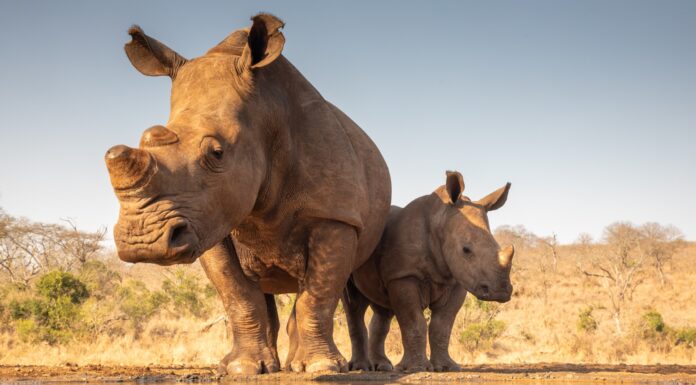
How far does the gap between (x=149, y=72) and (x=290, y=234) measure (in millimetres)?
1661

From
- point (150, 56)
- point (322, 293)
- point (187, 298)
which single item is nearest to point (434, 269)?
point (322, 293)

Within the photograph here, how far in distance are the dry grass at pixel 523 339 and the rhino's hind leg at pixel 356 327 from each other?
270 cm

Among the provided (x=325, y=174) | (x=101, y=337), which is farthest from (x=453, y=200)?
(x=101, y=337)

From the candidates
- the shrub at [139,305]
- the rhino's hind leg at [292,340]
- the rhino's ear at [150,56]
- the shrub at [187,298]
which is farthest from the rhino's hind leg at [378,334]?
the shrub at [187,298]

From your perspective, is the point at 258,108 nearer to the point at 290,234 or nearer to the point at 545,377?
the point at 290,234

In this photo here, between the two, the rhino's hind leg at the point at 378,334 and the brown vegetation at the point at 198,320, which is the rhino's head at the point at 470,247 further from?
the brown vegetation at the point at 198,320

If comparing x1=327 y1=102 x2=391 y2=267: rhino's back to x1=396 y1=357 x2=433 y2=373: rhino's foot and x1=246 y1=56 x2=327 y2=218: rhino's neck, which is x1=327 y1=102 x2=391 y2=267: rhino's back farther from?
x1=396 y1=357 x2=433 y2=373: rhino's foot

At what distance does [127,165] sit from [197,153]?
56 centimetres

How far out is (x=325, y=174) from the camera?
6605mm

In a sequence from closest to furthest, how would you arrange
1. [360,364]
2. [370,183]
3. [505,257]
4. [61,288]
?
[370,183] < [505,257] < [360,364] < [61,288]

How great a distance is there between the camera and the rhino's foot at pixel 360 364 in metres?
8.98

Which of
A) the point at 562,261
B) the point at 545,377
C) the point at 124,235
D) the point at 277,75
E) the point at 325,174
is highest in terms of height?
the point at 562,261

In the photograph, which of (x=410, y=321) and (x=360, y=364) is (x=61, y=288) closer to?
(x=360, y=364)

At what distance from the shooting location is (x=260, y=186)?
620 cm
